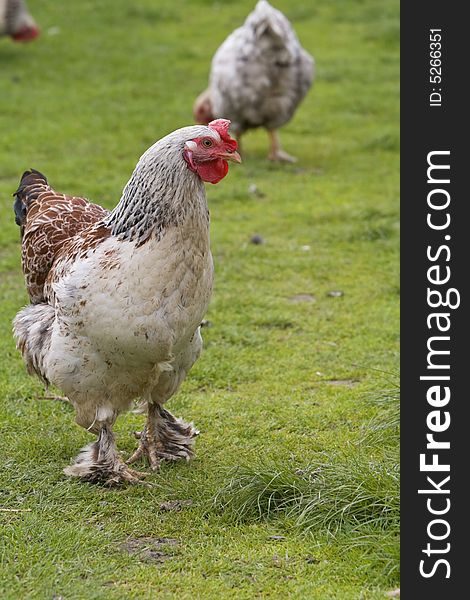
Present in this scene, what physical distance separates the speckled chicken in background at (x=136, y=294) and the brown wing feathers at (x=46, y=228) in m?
0.19

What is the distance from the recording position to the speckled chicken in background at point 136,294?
14.5 feet

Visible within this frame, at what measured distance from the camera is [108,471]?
4.85m

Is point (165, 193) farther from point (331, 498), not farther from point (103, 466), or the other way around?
point (331, 498)

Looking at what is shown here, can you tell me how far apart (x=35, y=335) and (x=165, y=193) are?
3.62 feet

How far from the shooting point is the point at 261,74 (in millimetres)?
10375

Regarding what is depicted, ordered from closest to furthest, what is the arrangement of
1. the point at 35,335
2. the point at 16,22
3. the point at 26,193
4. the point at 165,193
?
the point at 165,193
the point at 35,335
the point at 26,193
the point at 16,22

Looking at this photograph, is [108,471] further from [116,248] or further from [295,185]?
[295,185]

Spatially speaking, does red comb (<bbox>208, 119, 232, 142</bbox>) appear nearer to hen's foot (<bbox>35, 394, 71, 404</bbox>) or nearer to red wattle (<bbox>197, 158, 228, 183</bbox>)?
red wattle (<bbox>197, 158, 228, 183</bbox>)

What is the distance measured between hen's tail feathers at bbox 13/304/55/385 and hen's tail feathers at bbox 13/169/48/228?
62cm

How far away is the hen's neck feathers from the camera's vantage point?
4.45m

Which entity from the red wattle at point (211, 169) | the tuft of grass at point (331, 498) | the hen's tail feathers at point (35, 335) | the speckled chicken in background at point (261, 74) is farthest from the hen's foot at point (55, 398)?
the speckled chicken in background at point (261, 74)

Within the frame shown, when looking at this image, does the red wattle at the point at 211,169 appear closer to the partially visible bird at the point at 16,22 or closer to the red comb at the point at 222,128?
the red comb at the point at 222,128

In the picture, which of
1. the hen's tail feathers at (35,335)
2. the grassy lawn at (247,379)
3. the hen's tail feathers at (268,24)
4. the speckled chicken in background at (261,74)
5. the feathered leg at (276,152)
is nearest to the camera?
the grassy lawn at (247,379)

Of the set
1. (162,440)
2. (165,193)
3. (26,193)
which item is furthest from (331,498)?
(26,193)
